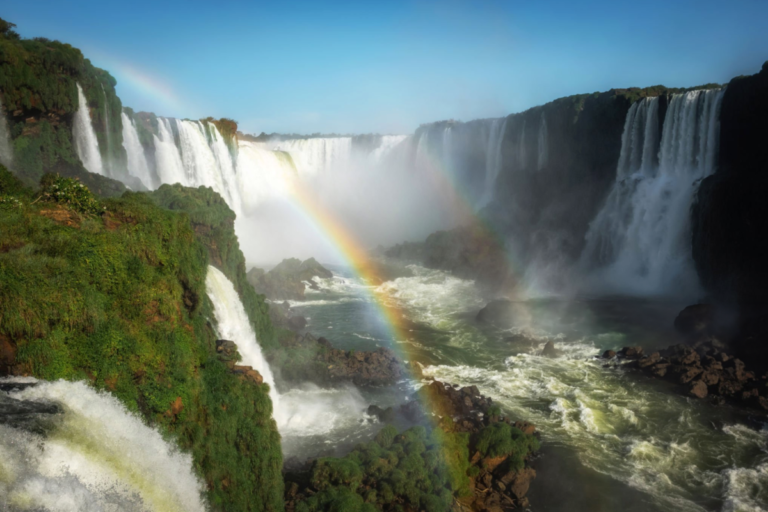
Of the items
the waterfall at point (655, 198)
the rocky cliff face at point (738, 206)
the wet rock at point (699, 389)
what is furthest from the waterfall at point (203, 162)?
the rocky cliff face at point (738, 206)

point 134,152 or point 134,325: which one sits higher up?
point 134,152

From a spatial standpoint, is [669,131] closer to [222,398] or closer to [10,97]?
[222,398]

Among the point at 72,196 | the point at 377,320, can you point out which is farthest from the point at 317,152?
the point at 72,196

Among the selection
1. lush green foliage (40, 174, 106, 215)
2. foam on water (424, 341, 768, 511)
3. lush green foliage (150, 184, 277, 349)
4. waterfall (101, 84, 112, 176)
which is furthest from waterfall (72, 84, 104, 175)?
foam on water (424, 341, 768, 511)

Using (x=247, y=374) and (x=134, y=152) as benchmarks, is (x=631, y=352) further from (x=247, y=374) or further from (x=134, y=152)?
(x=134, y=152)

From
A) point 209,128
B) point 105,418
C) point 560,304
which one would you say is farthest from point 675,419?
point 209,128

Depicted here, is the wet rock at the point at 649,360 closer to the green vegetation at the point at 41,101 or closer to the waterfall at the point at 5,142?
the green vegetation at the point at 41,101

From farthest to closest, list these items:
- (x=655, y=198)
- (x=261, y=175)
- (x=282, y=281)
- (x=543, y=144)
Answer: (x=261, y=175) < (x=543, y=144) < (x=282, y=281) < (x=655, y=198)
